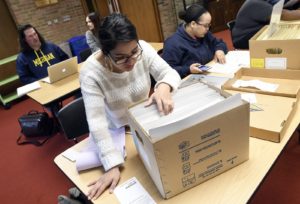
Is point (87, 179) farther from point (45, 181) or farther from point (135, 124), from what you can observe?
point (45, 181)

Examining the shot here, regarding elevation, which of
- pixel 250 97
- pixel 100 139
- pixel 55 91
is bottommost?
pixel 55 91

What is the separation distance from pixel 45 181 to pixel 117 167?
66.8 inches

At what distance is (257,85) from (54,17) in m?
5.04

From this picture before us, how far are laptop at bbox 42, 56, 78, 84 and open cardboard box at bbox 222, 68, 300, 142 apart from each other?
1871 millimetres

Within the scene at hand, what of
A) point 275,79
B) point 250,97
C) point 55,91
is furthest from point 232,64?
point 55,91

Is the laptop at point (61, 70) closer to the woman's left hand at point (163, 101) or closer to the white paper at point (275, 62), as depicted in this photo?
the woman's left hand at point (163, 101)

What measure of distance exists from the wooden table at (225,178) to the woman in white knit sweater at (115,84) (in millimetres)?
68

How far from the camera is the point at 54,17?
5465 mm

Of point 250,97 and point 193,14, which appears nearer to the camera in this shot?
point 250,97

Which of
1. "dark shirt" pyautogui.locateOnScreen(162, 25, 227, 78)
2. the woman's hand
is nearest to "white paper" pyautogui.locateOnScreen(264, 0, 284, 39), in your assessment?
"dark shirt" pyautogui.locateOnScreen(162, 25, 227, 78)

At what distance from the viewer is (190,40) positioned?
2.25 m

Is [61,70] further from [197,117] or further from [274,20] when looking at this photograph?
[197,117]

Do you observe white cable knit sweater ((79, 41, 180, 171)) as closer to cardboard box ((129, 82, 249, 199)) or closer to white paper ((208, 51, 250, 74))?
cardboard box ((129, 82, 249, 199))

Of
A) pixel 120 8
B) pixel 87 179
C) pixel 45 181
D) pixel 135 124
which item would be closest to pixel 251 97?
pixel 135 124
